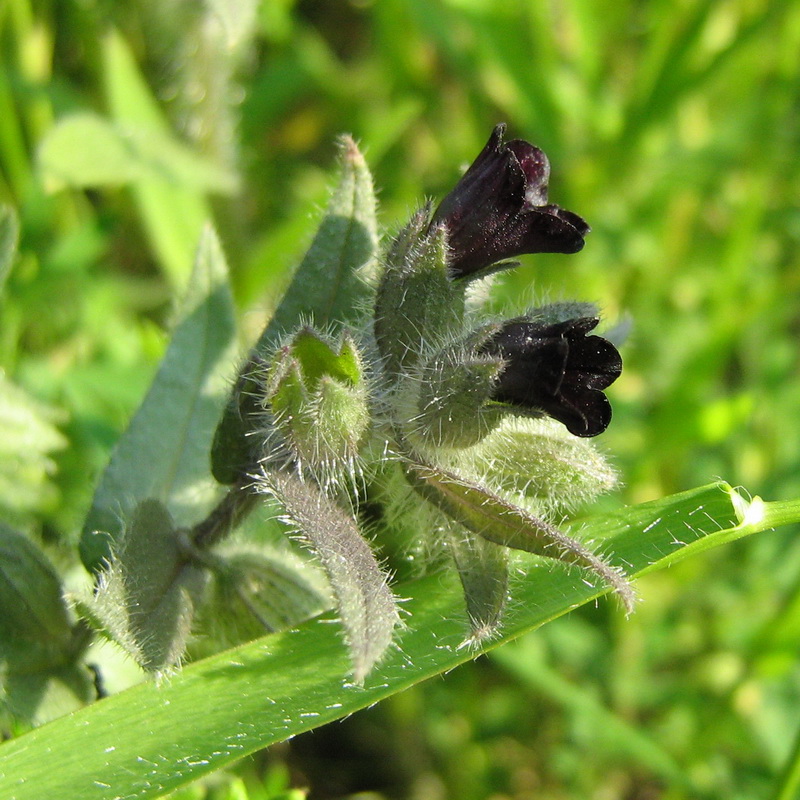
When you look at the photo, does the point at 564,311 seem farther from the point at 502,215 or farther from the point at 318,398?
the point at 318,398

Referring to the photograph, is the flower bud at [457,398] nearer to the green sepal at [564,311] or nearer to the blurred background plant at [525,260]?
the green sepal at [564,311]

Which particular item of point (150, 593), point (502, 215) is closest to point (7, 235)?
point (150, 593)

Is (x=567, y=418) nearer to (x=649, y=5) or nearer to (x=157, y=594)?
(x=157, y=594)

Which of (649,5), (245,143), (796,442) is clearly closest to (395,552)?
(796,442)

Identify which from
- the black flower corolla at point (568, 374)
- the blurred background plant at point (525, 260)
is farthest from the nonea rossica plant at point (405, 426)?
the blurred background plant at point (525, 260)

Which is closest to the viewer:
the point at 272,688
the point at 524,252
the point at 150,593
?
the point at 272,688

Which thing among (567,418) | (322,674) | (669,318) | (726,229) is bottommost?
(322,674)
